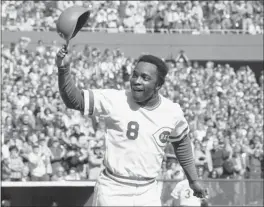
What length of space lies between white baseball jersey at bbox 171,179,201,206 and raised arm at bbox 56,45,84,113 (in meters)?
7.08

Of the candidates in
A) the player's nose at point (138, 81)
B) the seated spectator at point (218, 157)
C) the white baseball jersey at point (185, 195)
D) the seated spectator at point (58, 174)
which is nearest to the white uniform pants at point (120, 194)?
the player's nose at point (138, 81)

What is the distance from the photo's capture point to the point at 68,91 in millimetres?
5770

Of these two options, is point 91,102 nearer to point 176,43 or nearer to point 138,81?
point 138,81

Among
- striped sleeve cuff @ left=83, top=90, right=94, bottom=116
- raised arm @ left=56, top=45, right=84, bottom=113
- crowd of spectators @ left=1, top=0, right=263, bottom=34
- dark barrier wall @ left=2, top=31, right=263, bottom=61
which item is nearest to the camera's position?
raised arm @ left=56, top=45, right=84, bottom=113

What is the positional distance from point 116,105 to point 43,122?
33.2 feet

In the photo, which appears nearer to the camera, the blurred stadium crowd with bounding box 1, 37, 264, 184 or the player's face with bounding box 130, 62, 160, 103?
the player's face with bounding box 130, 62, 160, 103

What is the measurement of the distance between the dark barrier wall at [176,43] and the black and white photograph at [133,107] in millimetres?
35

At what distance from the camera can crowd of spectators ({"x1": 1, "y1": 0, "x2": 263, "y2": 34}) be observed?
74.9 ft

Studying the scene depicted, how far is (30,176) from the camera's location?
14.4 meters

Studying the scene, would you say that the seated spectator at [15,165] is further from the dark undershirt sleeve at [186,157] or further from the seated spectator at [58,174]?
the dark undershirt sleeve at [186,157]

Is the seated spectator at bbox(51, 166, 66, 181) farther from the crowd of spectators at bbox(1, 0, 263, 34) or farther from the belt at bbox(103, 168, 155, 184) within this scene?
the belt at bbox(103, 168, 155, 184)

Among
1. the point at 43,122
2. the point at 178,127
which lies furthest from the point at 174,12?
the point at 178,127

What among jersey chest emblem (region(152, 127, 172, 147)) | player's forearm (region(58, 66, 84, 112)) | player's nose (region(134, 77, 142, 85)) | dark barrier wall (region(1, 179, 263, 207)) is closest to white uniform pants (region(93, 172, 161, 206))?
jersey chest emblem (region(152, 127, 172, 147))

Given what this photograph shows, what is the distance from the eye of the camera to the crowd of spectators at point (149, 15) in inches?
899
